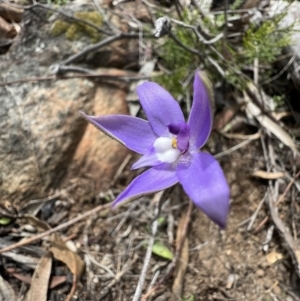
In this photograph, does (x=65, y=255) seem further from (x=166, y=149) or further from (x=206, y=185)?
(x=206, y=185)

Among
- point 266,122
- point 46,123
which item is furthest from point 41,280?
point 266,122

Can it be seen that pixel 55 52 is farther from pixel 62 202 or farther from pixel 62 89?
pixel 62 202

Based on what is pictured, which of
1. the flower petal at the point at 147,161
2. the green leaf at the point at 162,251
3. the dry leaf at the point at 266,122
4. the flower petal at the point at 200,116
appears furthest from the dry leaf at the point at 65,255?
the dry leaf at the point at 266,122

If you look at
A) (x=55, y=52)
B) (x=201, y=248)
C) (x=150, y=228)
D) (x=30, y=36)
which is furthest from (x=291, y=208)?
(x=30, y=36)

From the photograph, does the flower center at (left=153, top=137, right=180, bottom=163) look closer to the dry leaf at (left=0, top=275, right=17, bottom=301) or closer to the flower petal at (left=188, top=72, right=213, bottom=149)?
the flower petal at (left=188, top=72, right=213, bottom=149)

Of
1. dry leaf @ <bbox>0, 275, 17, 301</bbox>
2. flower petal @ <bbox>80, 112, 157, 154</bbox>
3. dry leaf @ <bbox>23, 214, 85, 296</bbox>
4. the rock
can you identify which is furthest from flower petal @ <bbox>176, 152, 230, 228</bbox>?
dry leaf @ <bbox>0, 275, 17, 301</bbox>
